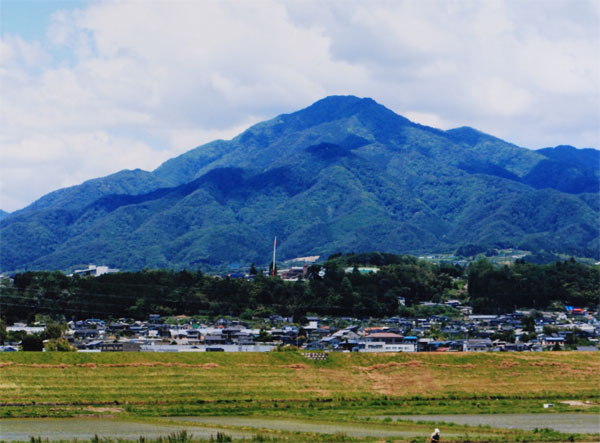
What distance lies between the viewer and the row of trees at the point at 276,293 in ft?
352

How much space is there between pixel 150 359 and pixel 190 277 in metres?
61.1

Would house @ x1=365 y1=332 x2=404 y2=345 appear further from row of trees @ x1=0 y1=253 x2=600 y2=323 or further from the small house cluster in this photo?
row of trees @ x1=0 y1=253 x2=600 y2=323

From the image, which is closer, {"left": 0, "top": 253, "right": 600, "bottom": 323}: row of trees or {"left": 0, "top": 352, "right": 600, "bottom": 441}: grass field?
{"left": 0, "top": 352, "right": 600, "bottom": 441}: grass field

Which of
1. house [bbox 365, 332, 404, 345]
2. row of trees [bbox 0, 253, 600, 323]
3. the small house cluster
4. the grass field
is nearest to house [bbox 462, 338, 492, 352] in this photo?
the small house cluster

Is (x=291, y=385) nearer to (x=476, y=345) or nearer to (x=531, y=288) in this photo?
(x=476, y=345)

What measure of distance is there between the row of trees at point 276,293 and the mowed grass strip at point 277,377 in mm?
47375

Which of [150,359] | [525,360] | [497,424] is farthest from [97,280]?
[497,424]

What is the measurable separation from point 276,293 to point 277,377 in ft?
194

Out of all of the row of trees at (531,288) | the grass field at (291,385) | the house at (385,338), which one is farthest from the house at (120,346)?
the row of trees at (531,288)

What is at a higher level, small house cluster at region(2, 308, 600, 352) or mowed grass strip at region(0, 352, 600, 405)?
small house cluster at region(2, 308, 600, 352)

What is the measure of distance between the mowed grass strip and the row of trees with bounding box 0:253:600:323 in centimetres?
4737

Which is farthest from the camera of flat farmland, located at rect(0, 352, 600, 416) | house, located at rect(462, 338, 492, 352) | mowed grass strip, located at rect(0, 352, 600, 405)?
house, located at rect(462, 338, 492, 352)

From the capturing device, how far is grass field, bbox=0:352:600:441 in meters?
49.3

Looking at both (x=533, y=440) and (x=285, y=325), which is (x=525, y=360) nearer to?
(x=533, y=440)
